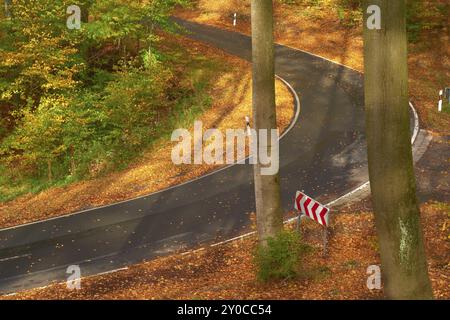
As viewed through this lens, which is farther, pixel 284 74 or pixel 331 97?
pixel 284 74

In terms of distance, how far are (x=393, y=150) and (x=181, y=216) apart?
9414mm

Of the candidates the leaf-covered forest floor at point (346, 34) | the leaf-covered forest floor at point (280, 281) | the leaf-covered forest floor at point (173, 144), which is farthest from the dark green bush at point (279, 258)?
the leaf-covered forest floor at point (346, 34)

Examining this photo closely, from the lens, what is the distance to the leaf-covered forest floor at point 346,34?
24.7 meters

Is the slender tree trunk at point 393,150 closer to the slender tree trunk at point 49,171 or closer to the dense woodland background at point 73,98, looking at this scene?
the dense woodland background at point 73,98

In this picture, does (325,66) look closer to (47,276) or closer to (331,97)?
(331,97)

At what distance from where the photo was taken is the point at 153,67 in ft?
80.5

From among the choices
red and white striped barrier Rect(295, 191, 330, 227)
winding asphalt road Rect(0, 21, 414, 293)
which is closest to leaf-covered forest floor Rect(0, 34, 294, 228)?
winding asphalt road Rect(0, 21, 414, 293)

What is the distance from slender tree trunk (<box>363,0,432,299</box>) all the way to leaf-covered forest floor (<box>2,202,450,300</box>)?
140 centimetres

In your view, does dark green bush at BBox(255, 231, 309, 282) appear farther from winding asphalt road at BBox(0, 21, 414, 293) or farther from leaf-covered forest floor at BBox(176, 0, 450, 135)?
leaf-covered forest floor at BBox(176, 0, 450, 135)

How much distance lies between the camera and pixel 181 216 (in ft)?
49.9

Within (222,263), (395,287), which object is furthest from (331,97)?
(395,287)

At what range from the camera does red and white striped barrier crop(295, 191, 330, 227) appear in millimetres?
10742

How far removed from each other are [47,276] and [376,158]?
29.2 feet

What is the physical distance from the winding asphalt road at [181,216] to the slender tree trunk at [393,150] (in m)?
7.11
